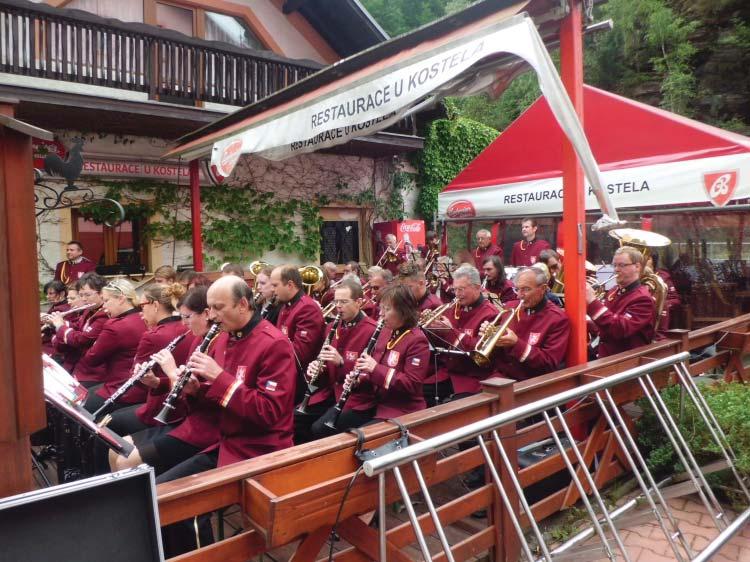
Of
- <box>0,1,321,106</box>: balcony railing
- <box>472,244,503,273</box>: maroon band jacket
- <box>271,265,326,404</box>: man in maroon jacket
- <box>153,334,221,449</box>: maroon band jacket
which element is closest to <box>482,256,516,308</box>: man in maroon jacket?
<box>472,244,503,273</box>: maroon band jacket

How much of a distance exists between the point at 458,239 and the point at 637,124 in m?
11.6

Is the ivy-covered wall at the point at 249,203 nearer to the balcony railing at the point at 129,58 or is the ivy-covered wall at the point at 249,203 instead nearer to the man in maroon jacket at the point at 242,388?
the balcony railing at the point at 129,58

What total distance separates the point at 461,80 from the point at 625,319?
92.6 inches

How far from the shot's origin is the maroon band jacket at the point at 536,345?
4.12 m

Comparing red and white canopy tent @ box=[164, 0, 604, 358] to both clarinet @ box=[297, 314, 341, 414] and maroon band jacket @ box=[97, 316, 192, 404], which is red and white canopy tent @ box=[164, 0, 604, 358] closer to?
clarinet @ box=[297, 314, 341, 414]

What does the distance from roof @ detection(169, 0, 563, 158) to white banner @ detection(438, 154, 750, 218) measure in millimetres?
2254

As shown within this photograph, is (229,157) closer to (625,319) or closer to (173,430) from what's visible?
(173,430)

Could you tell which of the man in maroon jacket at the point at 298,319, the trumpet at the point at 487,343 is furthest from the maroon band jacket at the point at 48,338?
the trumpet at the point at 487,343

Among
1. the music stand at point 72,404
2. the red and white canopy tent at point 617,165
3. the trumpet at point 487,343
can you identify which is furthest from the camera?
the red and white canopy tent at point 617,165

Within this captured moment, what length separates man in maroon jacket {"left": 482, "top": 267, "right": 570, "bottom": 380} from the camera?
4117mm

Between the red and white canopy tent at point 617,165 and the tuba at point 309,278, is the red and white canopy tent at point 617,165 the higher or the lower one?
the higher one

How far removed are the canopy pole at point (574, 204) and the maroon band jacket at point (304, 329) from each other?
6.99 feet

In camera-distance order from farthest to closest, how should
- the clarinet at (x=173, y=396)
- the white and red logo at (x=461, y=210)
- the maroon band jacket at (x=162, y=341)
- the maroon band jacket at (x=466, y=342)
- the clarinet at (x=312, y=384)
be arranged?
the white and red logo at (x=461, y=210) < the maroon band jacket at (x=466, y=342) < the clarinet at (x=312, y=384) < the maroon band jacket at (x=162, y=341) < the clarinet at (x=173, y=396)

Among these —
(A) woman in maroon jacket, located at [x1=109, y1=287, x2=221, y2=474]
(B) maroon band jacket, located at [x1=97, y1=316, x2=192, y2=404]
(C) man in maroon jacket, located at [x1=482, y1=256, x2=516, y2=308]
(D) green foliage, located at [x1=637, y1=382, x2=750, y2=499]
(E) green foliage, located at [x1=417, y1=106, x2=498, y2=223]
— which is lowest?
(D) green foliage, located at [x1=637, y1=382, x2=750, y2=499]
